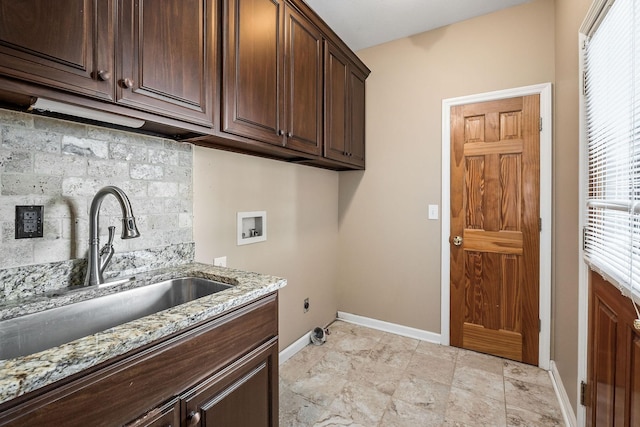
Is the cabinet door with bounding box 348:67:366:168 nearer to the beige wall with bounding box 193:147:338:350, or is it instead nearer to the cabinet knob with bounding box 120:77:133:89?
the beige wall with bounding box 193:147:338:350

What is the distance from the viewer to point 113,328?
777mm

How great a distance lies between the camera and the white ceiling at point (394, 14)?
2.20m

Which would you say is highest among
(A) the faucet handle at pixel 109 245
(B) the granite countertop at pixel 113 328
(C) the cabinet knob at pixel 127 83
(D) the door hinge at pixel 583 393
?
(C) the cabinet knob at pixel 127 83

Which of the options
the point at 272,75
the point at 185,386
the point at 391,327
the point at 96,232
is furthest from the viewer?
the point at 391,327

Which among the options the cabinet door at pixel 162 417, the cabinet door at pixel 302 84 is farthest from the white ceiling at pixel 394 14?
the cabinet door at pixel 162 417

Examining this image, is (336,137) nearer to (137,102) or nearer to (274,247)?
(274,247)

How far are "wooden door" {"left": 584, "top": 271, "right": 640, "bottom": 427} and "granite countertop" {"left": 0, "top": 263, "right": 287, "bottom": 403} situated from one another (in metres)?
1.29

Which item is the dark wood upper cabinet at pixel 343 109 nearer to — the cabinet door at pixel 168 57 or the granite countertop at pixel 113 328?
the cabinet door at pixel 168 57

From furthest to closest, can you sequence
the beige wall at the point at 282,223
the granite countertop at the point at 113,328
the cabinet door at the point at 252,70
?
the beige wall at the point at 282,223
the cabinet door at the point at 252,70
the granite countertop at the point at 113,328

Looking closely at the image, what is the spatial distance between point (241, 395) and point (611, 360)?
1468mm

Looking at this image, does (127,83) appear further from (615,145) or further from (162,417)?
(615,145)

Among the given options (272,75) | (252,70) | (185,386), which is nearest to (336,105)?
(272,75)

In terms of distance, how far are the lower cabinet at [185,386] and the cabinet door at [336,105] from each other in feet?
4.51

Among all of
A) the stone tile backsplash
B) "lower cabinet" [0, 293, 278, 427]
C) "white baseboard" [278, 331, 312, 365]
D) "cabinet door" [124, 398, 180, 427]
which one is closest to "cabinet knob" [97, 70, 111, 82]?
the stone tile backsplash
